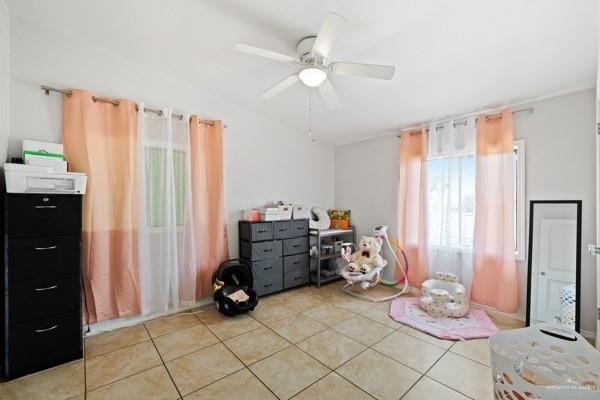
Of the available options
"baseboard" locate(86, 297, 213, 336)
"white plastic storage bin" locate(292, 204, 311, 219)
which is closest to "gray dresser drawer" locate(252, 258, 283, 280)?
"white plastic storage bin" locate(292, 204, 311, 219)

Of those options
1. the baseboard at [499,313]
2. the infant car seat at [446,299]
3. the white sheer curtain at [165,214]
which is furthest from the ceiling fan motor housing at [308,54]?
the baseboard at [499,313]

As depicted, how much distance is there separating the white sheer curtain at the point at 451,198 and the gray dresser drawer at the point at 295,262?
5.54 feet

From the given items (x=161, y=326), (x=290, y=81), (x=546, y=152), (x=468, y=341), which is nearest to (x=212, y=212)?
(x=161, y=326)

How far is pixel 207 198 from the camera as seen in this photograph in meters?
2.99

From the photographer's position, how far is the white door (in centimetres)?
229

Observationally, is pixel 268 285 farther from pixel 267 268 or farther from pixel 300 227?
pixel 300 227

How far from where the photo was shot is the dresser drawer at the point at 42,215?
1722 millimetres

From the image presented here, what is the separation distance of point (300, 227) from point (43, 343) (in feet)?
8.88

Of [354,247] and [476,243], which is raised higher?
[476,243]

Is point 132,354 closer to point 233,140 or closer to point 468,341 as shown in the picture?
point 233,140

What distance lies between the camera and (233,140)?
330cm

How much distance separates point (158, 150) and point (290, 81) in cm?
164

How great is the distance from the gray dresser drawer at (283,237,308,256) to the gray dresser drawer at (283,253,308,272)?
0.07 m

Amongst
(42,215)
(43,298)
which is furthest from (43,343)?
(42,215)
